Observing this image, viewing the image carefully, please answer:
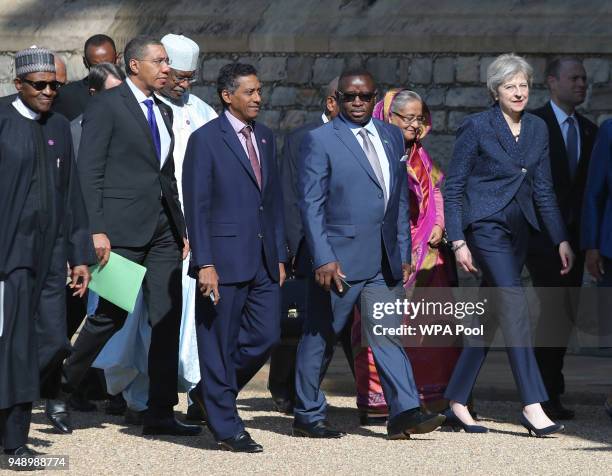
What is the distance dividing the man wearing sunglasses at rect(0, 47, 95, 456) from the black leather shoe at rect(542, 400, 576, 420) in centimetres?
289

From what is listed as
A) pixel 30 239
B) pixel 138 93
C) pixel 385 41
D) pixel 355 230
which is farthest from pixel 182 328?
pixel 385 41

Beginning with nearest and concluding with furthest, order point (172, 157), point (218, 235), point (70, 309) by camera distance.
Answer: point (218, 235), point (172, 157), point (70, 309)

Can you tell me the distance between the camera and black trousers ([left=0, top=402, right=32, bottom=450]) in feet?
27.3

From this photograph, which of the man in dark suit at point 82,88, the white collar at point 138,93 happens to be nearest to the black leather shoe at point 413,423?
the white collar at point 138,93

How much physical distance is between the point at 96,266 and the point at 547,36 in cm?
492

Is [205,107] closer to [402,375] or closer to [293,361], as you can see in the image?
[293,361]

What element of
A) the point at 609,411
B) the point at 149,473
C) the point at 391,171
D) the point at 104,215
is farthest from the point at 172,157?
the point at 609,411

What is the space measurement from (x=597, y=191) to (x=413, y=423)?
5.95ft

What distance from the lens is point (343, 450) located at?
29.2ft

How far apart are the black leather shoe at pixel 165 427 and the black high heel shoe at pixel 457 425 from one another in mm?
1324

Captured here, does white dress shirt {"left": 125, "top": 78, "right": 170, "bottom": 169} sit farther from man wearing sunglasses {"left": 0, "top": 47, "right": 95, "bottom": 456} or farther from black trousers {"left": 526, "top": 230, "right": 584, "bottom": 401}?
black trousers {"left": 526, "top": 230, "right": 584, "bottom": 401}

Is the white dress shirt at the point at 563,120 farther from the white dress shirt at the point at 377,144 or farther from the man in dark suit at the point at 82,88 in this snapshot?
the man in dark suit at the point at 82,88

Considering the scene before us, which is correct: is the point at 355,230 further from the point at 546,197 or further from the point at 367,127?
the point at 546,197

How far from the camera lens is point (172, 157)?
965 centimetres
